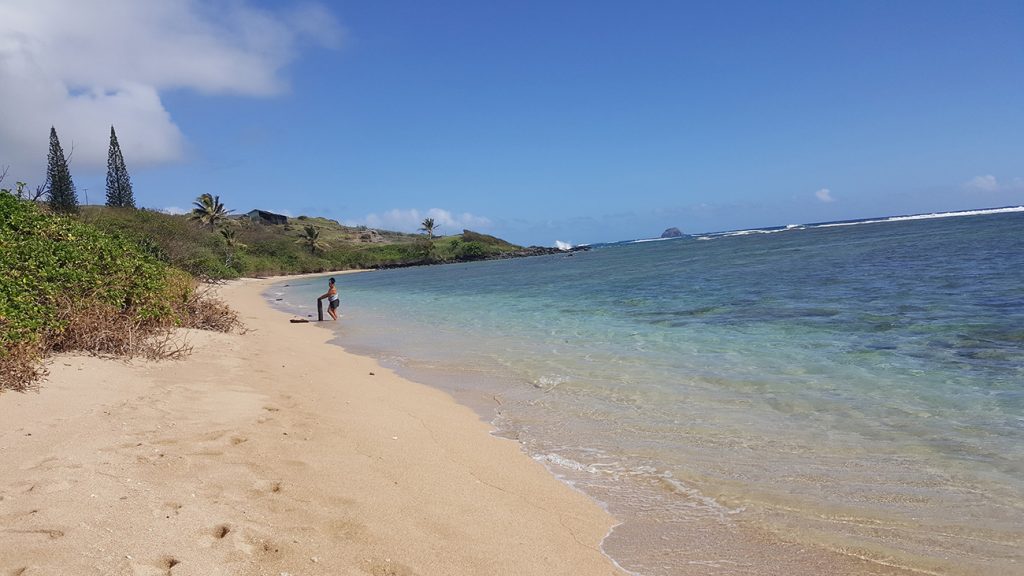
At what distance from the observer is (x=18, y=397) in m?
5.34

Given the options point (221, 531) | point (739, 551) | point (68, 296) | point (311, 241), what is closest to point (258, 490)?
point (221, 531)

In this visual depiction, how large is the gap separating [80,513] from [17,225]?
8.00 metres

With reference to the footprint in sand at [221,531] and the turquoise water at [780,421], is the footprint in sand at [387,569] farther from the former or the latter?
the turquoise water at [780,421]

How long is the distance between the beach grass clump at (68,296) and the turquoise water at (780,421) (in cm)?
443

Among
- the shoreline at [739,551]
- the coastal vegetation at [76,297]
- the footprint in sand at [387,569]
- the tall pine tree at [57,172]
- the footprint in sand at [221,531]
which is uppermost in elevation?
the tall pine tree at [57,172]

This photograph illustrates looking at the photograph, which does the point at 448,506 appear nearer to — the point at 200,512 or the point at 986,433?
the point at 200,512

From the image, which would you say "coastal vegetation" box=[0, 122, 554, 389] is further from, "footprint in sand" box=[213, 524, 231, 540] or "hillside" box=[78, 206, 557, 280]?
"hillside" box=[78, 206, 557, 280]

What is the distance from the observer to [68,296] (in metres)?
8.05

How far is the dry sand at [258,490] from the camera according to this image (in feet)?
10.1

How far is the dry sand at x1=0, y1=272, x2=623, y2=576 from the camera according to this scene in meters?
3.09

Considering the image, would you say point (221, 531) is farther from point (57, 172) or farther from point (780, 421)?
point (57, 172)

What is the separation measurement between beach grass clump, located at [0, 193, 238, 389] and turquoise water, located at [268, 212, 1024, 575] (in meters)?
4.43

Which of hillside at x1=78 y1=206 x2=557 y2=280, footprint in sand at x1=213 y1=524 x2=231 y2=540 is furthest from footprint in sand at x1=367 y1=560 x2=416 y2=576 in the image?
hillside at x1=78 y1=206 x2=557 y2=280

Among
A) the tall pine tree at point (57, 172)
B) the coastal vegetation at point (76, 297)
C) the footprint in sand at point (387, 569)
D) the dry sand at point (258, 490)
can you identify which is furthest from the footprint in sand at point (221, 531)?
the tall pine tree at point (57, 172)
